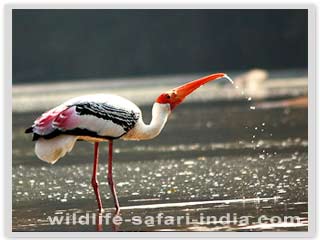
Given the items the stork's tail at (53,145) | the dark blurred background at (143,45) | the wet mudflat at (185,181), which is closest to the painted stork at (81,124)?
the stork's tail at (53,145)

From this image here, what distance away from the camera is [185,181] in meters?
11.4

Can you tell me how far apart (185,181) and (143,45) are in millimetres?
26404

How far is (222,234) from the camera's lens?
8.37 metres

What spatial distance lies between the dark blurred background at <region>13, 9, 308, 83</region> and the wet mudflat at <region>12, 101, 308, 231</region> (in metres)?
8.02

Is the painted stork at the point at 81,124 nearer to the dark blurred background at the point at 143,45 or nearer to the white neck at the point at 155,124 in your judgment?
the white neck at the point at 155,124

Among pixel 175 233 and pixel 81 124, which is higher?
pixel 81 124

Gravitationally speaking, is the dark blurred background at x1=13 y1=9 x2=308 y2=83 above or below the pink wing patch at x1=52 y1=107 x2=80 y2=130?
above

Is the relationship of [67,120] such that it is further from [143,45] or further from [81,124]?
[143,45]

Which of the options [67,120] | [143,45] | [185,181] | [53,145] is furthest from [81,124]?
[143,45]

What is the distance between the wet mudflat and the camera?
30.2 feet

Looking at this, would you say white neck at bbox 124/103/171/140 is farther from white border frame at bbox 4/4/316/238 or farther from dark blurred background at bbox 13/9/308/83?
dark blurred background at bbox 13/9/308/83

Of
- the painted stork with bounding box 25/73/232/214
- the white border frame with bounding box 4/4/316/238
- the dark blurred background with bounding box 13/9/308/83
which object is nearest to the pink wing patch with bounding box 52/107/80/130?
the painted stork with bounding box 25/73/232/214

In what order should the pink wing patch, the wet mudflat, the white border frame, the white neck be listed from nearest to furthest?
the white border frame < the wet mudflat < the pink wing patch < the white neck

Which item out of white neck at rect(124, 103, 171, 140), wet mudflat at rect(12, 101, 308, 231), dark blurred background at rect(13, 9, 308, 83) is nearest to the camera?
wet mudflat at rect(12, 101, 308, 231)
